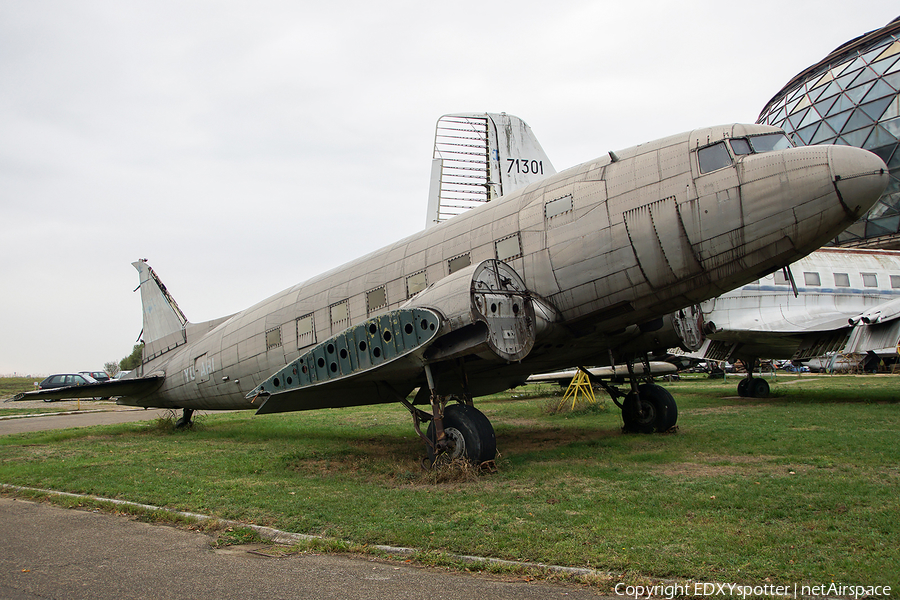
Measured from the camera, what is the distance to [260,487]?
26.7 ft

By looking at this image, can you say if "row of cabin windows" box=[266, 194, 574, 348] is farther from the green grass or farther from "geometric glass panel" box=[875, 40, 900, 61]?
"geometric glass panel" box=[875, 40, 900, 61]


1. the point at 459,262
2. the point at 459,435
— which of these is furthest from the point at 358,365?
the point at 459,262

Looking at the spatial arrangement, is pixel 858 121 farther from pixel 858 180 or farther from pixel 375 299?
pixel 375 299

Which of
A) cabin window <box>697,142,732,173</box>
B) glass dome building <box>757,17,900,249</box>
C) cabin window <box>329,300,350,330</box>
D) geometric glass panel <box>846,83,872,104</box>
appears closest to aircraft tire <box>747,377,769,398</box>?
cabin window <box>697,142,732,173</box>

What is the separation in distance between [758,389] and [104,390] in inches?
859

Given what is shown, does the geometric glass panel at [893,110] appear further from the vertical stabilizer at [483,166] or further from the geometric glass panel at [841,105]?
the vertical stabilizer at [483,166]

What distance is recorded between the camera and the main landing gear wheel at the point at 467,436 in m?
8.54

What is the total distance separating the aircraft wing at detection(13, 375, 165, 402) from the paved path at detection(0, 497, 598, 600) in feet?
30.3

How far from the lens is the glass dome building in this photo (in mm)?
40188

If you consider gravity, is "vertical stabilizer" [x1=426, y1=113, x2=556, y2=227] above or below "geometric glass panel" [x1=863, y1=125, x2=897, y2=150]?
below

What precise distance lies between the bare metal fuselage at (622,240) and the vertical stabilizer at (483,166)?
25.2 feet

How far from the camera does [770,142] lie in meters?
8.53

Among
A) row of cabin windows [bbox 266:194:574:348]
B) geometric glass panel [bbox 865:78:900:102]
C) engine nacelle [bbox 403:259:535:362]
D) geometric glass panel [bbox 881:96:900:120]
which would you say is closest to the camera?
engine nacelle [bbox 403:259:535:362]

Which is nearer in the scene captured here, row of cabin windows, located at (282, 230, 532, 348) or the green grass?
the green grass
